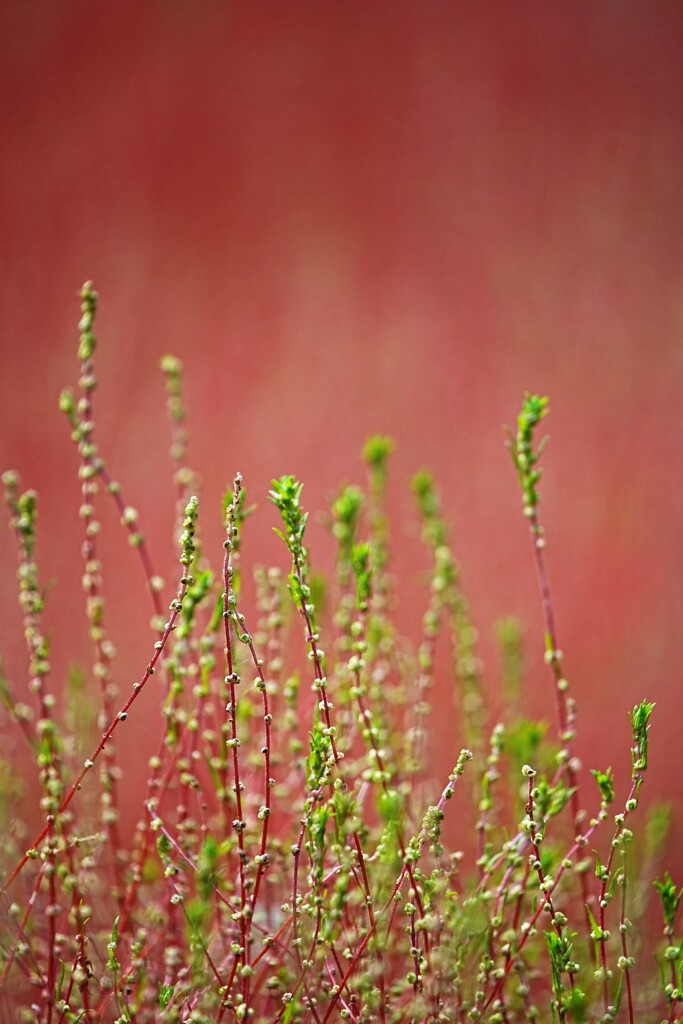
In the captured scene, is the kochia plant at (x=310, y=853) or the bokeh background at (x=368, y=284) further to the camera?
the bokeh background at (x=368, y=284)

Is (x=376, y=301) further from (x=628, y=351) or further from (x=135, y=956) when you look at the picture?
(x=135, y=956)

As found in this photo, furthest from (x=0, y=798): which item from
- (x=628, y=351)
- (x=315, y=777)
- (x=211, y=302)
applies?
(x=628, y=351)

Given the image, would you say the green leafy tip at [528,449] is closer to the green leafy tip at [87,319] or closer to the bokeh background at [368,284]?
the green leafy tip at [87,319]

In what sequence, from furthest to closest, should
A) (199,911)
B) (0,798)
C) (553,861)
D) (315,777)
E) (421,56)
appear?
(421,56), (0,798), (553,861), (315,777), (199,911)

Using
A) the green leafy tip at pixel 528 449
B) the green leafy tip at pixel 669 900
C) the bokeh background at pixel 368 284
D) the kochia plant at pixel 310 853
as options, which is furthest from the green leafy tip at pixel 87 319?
the bokeh background at pixel 368 284

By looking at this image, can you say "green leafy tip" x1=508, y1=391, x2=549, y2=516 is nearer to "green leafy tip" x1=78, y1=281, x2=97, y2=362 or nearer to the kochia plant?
the kochia plant

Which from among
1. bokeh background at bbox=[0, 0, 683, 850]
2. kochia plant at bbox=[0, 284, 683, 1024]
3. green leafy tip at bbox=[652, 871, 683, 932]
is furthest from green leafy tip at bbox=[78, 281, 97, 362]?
bokeh background at bbox=[0, 0, 683, 850]
